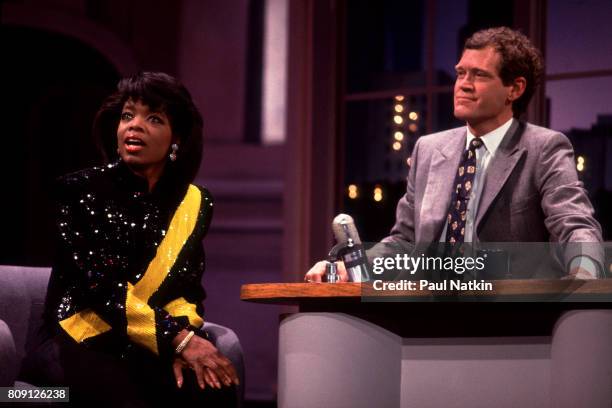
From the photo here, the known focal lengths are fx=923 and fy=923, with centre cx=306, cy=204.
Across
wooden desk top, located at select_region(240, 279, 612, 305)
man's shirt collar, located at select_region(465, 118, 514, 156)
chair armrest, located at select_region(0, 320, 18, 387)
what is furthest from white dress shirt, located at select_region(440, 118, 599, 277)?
chair armrest, located at select_region(0, 320, 18, 387)

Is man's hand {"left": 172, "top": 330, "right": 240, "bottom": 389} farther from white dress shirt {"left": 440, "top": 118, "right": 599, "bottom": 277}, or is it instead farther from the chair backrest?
white dress shirt {"left": 440, "top": 118, "right": 599, "bottom": 277}

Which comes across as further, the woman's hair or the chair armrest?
the woman's hair

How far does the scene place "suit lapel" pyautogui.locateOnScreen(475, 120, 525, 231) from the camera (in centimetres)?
240

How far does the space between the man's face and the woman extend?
727mm

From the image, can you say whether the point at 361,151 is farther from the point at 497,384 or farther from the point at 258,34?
the point at 497,384

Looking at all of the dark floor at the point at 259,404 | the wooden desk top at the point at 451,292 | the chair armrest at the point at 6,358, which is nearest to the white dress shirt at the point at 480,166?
the wooden desk top at the point at 451,292

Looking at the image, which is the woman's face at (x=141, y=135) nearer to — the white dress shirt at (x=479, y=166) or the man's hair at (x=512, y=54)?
the white dress shirt at (x=479, y=166)

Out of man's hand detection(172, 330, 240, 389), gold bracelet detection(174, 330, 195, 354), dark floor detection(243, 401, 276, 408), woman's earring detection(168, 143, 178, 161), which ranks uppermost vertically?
woman's earring detection(168, 143, 178, 161)

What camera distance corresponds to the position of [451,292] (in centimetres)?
184

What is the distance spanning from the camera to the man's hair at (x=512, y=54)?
254cm

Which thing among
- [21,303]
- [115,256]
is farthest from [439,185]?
[21,303]

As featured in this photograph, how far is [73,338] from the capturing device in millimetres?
2234

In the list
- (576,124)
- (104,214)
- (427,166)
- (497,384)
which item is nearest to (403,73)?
(576,124)

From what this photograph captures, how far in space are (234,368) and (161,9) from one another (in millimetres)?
3681
